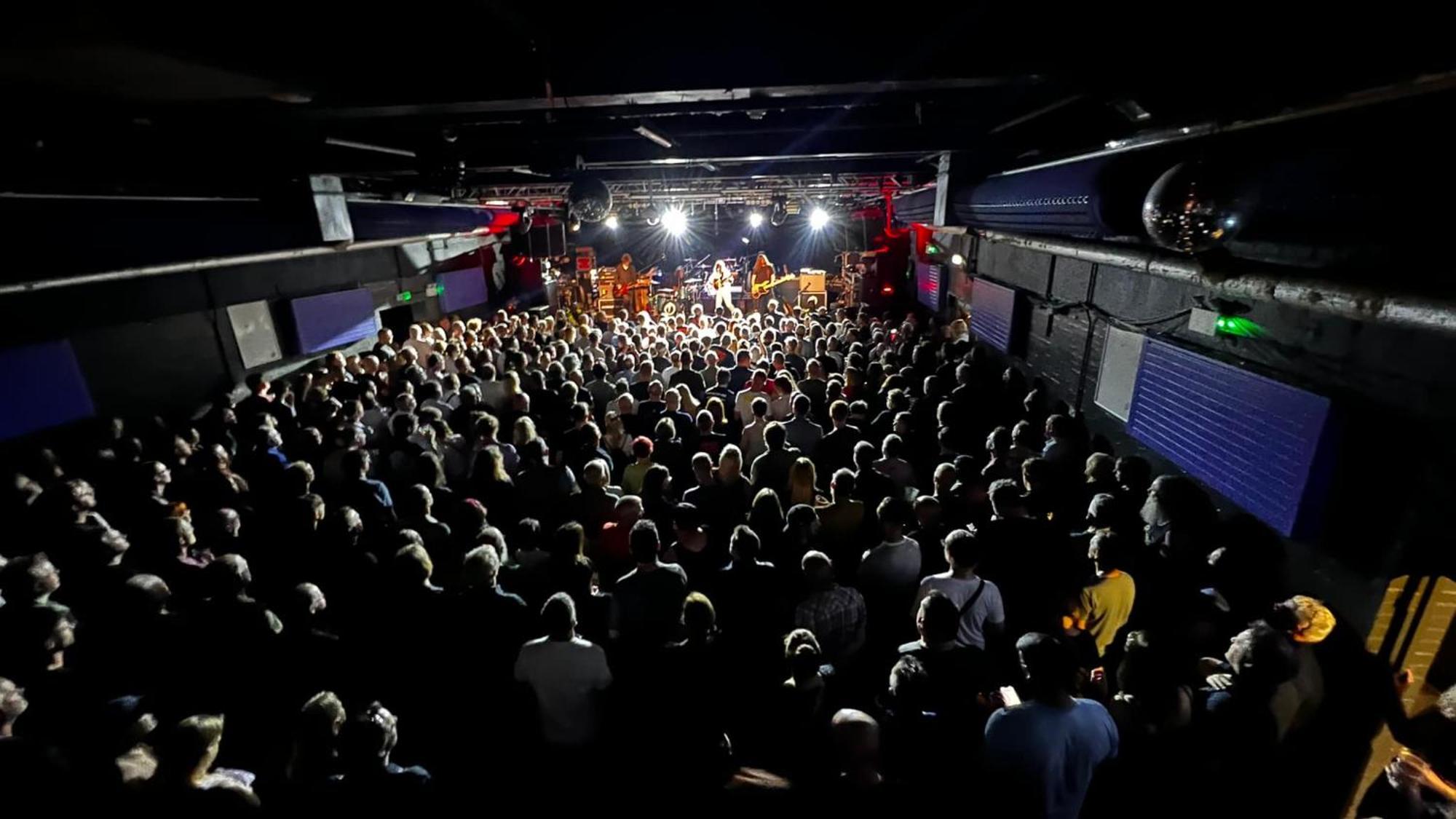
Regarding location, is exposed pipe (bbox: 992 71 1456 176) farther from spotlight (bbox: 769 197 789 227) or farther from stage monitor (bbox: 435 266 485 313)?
stage monitor (bbox: 435 266 485 313)

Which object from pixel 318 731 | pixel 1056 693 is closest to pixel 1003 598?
pixel 1056 693

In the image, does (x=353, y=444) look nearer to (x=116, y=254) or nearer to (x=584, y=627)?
(x=116, y=254)

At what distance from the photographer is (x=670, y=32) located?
9.77 ft

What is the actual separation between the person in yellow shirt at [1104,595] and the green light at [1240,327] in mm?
2127

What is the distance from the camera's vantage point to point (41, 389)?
598 centimetres

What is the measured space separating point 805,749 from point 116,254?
6.63 metres

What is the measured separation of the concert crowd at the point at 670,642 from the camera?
7.39 feet

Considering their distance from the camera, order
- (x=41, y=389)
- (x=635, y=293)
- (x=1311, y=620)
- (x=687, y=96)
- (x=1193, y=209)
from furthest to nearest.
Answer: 1. (x=635, y=293)
2. (x=41, y=389)
3. (x=687, y=96)
4. (x=1311, y=620)
5. (x=1193, y=209)

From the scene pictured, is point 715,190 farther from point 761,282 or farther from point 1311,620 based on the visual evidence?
point 1311,620

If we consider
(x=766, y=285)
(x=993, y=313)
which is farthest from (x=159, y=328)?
(x=766, y=285)

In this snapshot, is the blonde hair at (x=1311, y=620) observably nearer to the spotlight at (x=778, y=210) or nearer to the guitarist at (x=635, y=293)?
the spotlight at (x=778, y=210)

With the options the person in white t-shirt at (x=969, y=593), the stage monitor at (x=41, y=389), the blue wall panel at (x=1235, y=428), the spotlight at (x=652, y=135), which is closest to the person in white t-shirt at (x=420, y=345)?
the stage monitor at (x=41, y=389)

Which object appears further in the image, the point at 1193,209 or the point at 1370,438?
the point at 1370,438

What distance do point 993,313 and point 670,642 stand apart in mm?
8053
